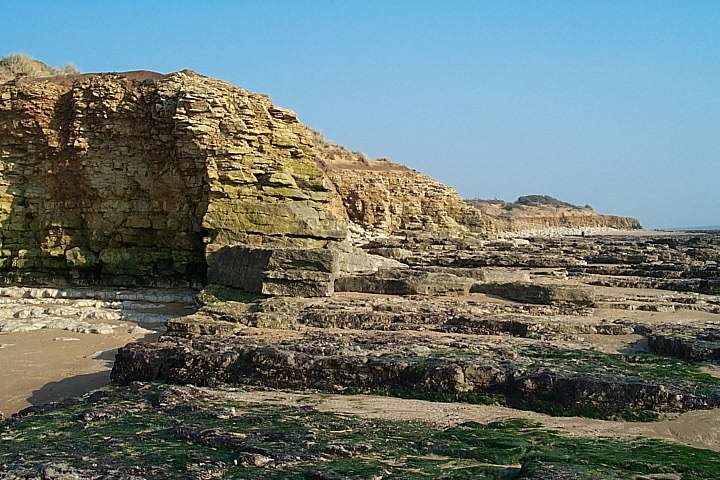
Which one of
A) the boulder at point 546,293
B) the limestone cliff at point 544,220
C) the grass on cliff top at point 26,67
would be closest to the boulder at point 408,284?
the boulder at point 546,293

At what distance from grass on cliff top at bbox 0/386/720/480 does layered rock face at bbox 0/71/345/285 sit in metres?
9.60

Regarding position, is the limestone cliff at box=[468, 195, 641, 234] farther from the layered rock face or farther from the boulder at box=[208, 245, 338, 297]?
the boulder at box=[208, 245, 338, 297]

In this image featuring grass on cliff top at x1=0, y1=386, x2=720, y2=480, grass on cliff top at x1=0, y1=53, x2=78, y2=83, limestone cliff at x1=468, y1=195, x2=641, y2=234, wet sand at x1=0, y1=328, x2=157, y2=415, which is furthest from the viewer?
limestone cliff at x1=468, y1=195, x2=641, y2=234

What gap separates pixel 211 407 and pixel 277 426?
0.88m

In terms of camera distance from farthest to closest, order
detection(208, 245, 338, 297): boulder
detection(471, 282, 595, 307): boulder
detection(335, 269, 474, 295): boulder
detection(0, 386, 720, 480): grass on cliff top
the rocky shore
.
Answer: detection(335, 269, 474, 295): boulder → detection(208, 245, 338, 297): boulder → detection(471, 282, 595, 307): boulder → the rocky shore → detection(0, 386, 720, 480): grass on cliff top

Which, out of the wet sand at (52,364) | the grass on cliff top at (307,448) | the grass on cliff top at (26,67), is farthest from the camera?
the grass on cliff top at (26,67)

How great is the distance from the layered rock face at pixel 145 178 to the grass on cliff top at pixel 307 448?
9596mm

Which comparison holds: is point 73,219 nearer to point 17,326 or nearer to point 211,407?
point 17,326

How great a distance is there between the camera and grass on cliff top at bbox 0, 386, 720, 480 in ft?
13.6

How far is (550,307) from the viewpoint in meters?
9.73

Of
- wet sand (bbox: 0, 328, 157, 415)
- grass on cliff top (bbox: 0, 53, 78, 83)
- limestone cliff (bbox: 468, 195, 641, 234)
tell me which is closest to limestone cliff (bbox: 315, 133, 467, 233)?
limestone cliff (bbox: 468, 195, 641, 234)

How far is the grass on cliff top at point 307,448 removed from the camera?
163 inches

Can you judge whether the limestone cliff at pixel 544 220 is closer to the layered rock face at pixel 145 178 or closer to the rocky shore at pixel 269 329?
the rocky shore at pixel 269 329

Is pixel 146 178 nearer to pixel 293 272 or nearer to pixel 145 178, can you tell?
pixel 145 178
